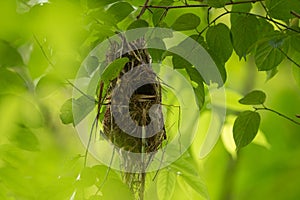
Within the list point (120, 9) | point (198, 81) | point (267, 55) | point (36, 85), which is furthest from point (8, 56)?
point (267, 55)

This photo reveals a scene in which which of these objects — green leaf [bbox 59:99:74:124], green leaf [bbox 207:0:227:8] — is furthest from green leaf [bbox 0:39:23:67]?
green leaf [bbox 207:0:227:8]

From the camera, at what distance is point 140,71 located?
0.98 metres

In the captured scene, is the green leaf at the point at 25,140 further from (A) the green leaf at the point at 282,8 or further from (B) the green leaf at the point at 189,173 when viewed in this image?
(A) the green leaf at the point at 282,8

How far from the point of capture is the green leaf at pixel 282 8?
3.02 ft

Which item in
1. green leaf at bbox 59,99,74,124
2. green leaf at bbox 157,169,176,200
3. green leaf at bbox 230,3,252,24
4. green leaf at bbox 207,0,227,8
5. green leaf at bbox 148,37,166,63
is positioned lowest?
green leaf at bbox 157,169,176,200

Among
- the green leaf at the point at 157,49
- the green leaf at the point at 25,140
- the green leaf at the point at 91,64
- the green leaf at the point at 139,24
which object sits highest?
the green leaf at the point at 139,24

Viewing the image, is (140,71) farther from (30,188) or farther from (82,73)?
(30,188)

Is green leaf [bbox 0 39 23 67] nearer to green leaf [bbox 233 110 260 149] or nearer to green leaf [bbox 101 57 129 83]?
green leaf [bbox 101 57 129 83]

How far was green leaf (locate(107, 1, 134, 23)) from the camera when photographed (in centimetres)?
96

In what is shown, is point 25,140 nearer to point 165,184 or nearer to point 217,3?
point 165,184

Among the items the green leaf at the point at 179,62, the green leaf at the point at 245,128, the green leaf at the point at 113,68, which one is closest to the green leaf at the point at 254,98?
the green leaf at the point at 245,128

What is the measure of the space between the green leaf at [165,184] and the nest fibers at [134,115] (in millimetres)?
76

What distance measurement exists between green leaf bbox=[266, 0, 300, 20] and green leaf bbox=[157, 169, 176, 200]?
335mm

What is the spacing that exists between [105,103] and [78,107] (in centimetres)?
4
